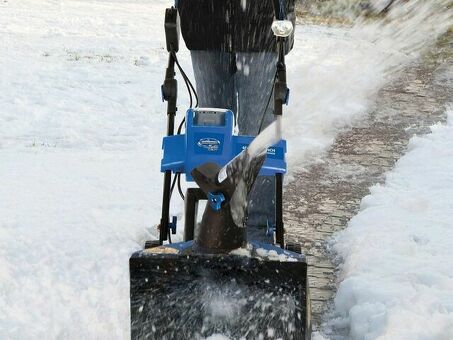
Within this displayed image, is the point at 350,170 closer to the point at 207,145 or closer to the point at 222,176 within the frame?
the point at 207,145

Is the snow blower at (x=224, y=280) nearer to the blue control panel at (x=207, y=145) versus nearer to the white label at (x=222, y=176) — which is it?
the white label at (x=222, y=176)

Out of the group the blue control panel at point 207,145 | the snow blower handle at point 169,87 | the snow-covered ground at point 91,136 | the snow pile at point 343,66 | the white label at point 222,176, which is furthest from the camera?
the snow pile at point 343,66

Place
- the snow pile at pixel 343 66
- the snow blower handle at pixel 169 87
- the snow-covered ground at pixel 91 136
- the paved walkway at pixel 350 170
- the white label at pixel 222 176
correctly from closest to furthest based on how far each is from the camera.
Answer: the white label at pixel 222 176 < the snow blower handle at pixel 169 87 < the snow-covered ground at pixel 91 136 < the paved walkway at pixel 350 170 < the snow pile at pixel 343 66

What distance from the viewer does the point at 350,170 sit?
5422 mm

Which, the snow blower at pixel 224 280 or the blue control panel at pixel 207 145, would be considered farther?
the blue control panel at pixel 207 145

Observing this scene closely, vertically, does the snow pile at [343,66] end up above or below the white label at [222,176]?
above

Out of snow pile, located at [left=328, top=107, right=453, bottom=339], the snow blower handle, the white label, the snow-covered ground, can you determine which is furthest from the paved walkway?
the white label

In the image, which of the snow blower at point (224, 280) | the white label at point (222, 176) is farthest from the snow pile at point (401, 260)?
the white label at point (222, 176)

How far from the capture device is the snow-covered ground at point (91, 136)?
3225 millimetres

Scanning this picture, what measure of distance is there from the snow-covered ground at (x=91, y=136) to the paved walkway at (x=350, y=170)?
26 cm

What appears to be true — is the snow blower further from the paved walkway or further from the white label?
the paved walkway

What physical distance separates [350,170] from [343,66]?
536cm

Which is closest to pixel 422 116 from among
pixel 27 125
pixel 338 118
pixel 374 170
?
pixel 338 118

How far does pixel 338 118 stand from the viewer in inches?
271
